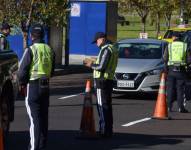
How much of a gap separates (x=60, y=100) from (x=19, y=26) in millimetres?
7767

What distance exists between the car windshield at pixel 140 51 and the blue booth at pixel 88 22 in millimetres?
10122

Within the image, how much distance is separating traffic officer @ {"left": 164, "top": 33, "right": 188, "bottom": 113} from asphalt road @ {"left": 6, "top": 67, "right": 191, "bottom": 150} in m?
0.36

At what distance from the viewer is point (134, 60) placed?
20188mm

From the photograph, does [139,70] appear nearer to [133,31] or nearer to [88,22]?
[88,22]

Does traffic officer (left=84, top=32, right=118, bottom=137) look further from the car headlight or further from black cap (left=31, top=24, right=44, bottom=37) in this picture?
the car headlight

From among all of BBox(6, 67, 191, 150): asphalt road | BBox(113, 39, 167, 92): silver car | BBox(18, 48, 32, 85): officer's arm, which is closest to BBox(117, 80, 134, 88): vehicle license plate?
BBox(113, 39, 167, 92): silver car

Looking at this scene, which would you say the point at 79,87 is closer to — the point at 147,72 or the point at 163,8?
the point at 147,72

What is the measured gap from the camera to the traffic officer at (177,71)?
55.0 feet

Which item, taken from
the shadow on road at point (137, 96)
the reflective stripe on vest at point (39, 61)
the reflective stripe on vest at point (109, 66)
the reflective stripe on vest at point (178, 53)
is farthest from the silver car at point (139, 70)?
the reflective stripe on vest at point (39, 61)

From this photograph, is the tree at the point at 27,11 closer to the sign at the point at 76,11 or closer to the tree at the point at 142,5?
the sign at the point at 76,11

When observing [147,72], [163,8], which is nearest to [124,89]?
[147,72]

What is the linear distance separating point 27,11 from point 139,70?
7504 millimetres

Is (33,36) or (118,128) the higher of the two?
(33,36)

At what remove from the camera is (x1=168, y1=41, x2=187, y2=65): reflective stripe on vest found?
1677 cm
